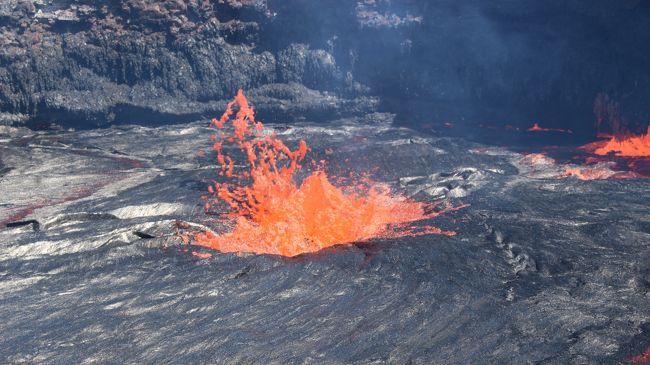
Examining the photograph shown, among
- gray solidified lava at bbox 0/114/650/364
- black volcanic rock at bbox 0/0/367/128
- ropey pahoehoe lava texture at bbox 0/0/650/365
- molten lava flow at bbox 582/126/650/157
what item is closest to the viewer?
gray solidified lava at bbox 0/114/650/364

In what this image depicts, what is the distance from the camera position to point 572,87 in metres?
16.1

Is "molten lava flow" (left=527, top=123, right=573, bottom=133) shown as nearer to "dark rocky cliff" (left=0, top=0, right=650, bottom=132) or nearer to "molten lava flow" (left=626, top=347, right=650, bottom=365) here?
"dark rocky cliff" (left=0, top=0, right=650, bottom=132)

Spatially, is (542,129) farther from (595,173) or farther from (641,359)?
(641,359)

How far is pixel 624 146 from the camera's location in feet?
43.1

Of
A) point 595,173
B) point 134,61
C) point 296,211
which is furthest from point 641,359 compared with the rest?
point 134,61

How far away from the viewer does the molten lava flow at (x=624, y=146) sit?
12352 mm

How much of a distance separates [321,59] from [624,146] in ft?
28.4

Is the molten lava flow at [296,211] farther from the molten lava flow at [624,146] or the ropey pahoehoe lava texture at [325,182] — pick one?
the molten lava flow at [624,146]

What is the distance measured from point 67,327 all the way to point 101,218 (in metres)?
3.24

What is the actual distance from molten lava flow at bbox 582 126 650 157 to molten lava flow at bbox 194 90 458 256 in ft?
20.1

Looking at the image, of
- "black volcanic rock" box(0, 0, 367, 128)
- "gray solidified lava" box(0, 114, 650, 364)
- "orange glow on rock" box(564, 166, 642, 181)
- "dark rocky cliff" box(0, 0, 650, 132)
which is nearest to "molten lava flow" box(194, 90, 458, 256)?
"gray solidified lava" box(0, 114, 650, 364)

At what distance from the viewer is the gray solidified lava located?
14.0 ft

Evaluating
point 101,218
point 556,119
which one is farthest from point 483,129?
point 101,218

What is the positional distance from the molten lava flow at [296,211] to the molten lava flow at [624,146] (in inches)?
242
